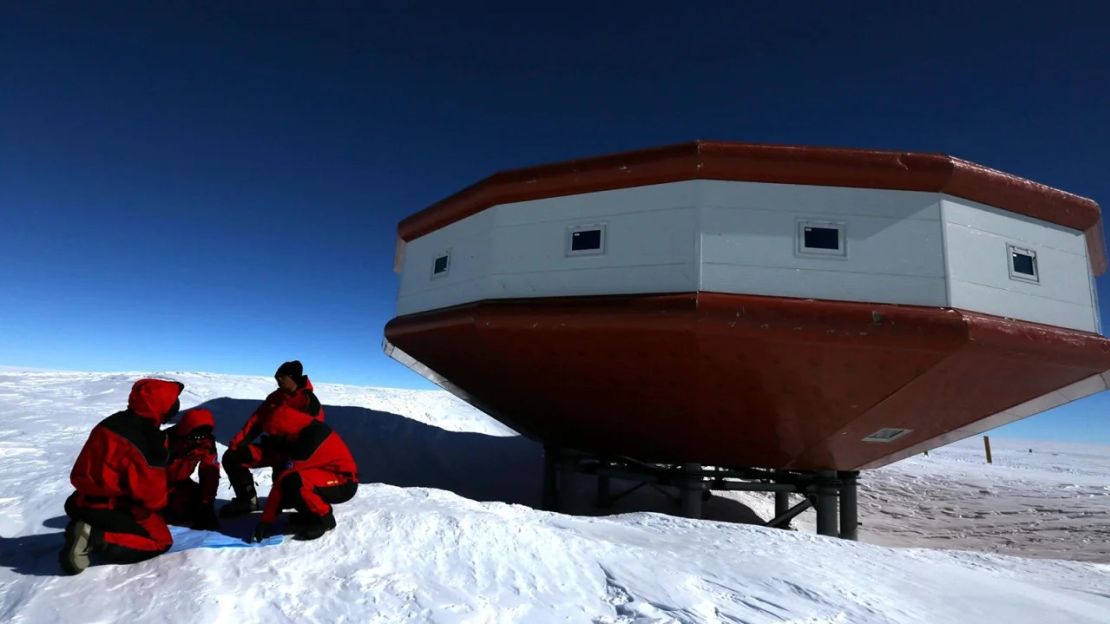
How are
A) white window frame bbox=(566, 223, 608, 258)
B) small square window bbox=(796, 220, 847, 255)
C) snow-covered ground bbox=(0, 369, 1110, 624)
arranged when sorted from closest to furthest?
snow-covered ground bbox=(0, 369, 1110, 624) → small square window bbox=(796, 220, 847, 255) → white window frame bbox=(566, 223, 608, 258)

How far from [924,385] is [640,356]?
3661mm

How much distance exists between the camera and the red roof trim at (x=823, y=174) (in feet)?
22.0

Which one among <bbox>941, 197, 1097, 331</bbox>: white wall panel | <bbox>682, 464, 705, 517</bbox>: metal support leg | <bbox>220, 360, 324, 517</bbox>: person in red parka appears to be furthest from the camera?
<bbox>682, 464, 705, 517</bbox>: metal support leg

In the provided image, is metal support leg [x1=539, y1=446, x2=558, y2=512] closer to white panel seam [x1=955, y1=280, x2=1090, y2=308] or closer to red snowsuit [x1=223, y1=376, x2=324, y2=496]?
red snowsuit [x1=223, y1=376, x2=324, y2=496]

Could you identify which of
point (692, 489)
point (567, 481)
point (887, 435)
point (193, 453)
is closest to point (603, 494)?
point (567, 481)

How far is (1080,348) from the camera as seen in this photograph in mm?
6781

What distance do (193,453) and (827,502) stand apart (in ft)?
33.6

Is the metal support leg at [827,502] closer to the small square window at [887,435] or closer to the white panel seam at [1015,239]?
the small square window at [887,435]

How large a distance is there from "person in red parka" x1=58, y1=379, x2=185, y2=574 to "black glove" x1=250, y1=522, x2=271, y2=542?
1.58 feet

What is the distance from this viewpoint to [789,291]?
664 centimetres


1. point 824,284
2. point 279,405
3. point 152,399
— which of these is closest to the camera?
point 152,399

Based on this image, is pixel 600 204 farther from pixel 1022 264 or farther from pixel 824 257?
pixel 1022 264

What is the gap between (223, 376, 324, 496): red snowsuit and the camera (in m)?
4.33

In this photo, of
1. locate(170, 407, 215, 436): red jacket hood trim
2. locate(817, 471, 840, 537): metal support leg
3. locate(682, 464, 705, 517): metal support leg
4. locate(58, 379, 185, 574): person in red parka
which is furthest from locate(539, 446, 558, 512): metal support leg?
locate(58, 379, 185, 574): person in red parka
